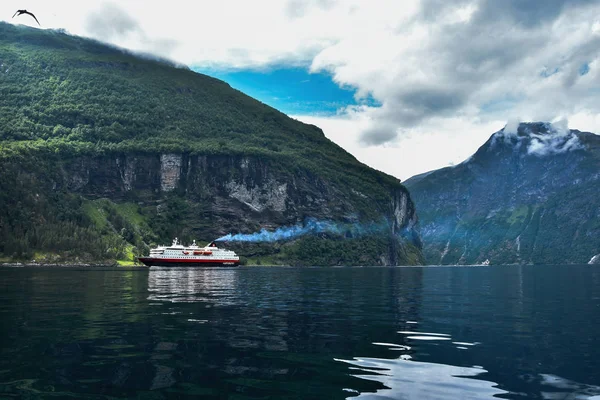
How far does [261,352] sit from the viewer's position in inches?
950

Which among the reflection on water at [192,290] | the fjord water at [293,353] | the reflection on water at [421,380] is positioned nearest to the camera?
the reflection on water at [421,380]

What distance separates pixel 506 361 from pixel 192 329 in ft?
59.1

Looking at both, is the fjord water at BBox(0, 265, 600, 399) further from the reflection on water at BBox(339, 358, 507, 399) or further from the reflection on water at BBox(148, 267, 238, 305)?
the reflection on water at BBox(148, 267, 238, 305)

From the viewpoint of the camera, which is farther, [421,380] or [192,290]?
[192,290]

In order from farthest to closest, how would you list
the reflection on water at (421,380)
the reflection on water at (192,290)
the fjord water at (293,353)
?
1. the reflection on water at (192,290)
2. the fjord water at (293,353)
3. the reflection on water at (421,380)

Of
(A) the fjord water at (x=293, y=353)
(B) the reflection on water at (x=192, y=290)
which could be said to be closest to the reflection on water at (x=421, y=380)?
(A) the fjord water at (x=293, y=353)

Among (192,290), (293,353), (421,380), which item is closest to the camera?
(421,380)

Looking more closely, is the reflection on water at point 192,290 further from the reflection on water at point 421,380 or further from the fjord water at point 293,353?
the reflection on water at point 421,380

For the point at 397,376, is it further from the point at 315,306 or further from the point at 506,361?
the point at 315,306

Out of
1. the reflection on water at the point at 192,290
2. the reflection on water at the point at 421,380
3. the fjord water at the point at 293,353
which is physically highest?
the reflection on water at the point at 421,380

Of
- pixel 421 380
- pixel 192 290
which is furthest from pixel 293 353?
pixel 192 290

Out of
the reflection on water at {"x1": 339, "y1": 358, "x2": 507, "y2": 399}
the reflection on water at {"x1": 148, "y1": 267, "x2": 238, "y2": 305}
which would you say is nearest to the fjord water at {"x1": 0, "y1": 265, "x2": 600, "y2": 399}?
the reflection on water at {"x1": 339, "y1": 358, "x2": 507, "y2": 399}

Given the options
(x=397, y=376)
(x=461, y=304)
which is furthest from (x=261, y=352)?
(x=461, y=304)

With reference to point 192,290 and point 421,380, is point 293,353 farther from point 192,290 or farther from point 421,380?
point 192,290
